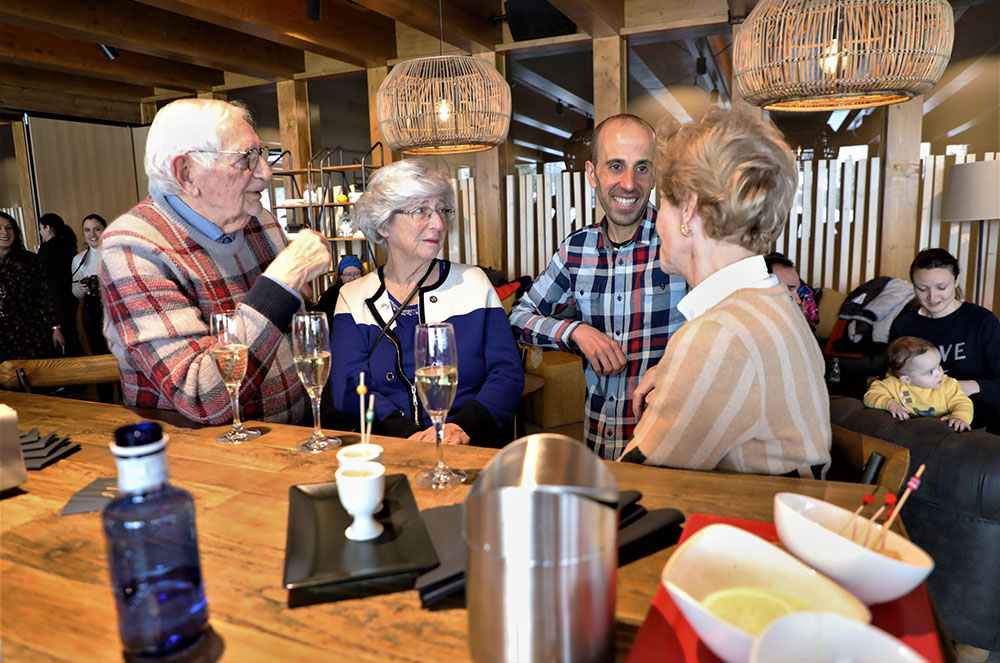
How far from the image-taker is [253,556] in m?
0.99

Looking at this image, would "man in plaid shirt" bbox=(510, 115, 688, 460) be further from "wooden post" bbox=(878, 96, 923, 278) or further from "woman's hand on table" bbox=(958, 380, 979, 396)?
"wooden post" bbox=(878, 96, 923, 278)

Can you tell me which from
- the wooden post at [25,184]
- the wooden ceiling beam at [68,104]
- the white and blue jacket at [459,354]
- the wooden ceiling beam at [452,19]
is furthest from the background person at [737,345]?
the wooden post at [25,184]

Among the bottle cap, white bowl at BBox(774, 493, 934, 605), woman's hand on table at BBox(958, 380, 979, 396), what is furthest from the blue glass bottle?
woman's hand on table at BBox(958, 380, 979, 396)

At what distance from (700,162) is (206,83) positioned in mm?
8444

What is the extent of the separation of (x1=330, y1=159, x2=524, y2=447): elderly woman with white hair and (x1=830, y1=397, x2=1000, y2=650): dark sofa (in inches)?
59.0

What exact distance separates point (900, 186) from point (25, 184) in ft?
32.9

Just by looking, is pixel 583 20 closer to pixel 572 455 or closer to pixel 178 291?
pixel 178 291

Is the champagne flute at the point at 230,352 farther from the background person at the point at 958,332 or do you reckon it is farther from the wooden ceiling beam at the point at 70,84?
the wooden ceiling beam at the point at 70,84

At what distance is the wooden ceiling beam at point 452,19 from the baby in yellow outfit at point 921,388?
4169 millimetres

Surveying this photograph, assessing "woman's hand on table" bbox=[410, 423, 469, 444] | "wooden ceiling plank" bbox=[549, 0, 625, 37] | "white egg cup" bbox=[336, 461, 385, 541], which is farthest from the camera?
"wooden ceiling plank" bbox=[549, 0, 625, 37]

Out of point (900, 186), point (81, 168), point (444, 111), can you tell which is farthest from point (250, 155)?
point (81, 168)

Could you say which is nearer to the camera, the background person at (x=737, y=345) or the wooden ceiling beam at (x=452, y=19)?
the background person at (x=737, y=345)

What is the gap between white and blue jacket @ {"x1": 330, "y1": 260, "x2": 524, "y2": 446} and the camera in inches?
81.2

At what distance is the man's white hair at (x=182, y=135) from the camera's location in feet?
5.91
